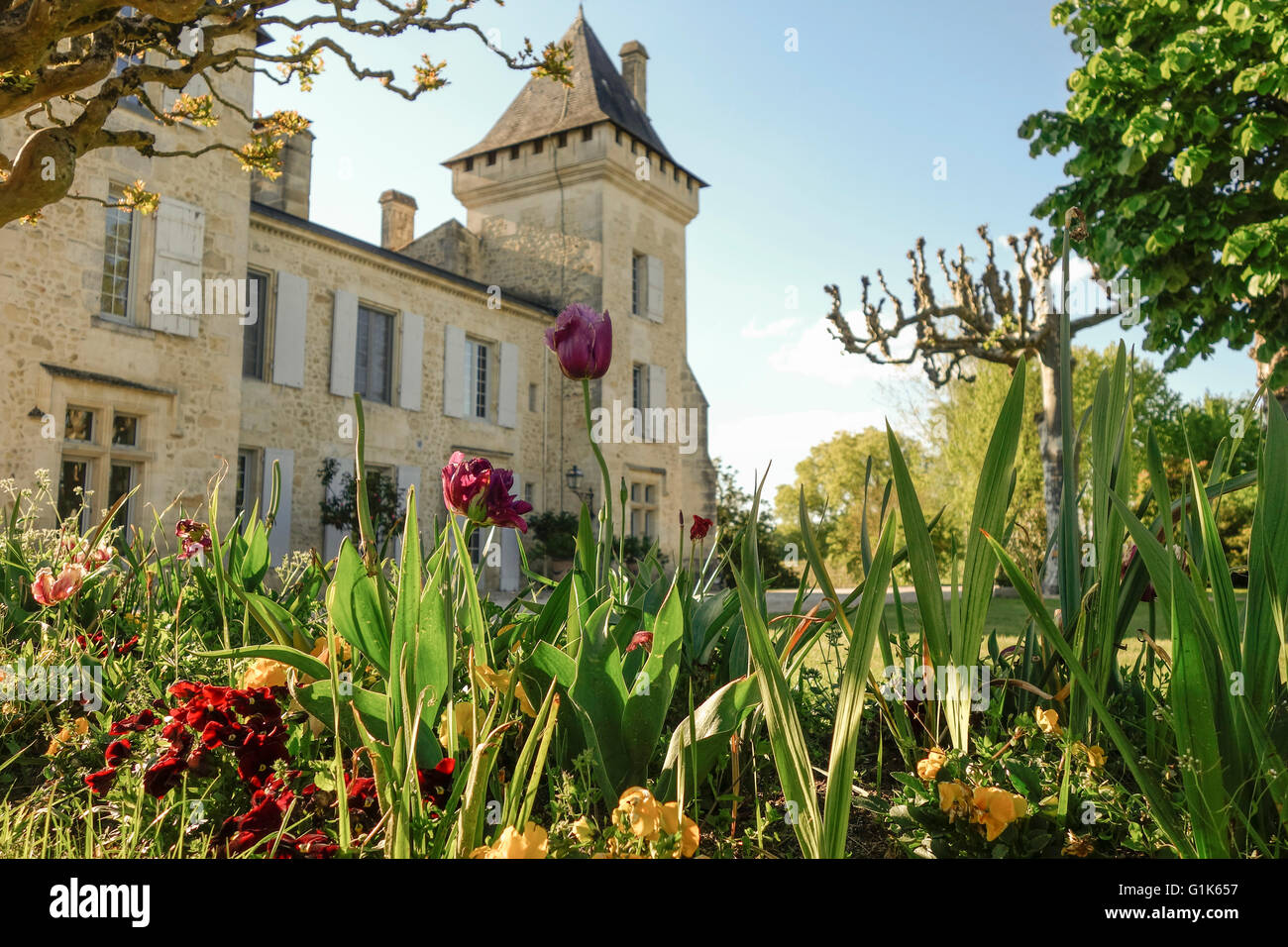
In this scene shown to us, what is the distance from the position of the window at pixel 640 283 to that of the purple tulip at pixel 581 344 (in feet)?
57.2

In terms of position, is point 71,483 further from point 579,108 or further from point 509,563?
point 579,108

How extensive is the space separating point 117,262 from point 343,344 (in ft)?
11.6

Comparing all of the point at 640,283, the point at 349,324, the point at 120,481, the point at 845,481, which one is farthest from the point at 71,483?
the point at 845,481

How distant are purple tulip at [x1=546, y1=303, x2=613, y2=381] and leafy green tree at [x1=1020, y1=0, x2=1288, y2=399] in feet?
25.1

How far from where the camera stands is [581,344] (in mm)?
1688

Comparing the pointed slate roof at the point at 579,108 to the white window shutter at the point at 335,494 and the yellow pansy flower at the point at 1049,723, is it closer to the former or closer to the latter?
the white window shutter at the point at 335,494

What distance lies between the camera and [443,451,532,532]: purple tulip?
148 centimetres

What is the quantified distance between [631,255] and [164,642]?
56.1 ft

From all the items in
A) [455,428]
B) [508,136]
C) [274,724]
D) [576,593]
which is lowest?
[274,724]

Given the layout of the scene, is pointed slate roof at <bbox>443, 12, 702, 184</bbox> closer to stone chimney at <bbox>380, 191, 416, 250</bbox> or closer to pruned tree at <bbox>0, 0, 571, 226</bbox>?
stone chimney at <bbox>380, 191, 416, 250</bbox>

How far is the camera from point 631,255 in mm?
18484
